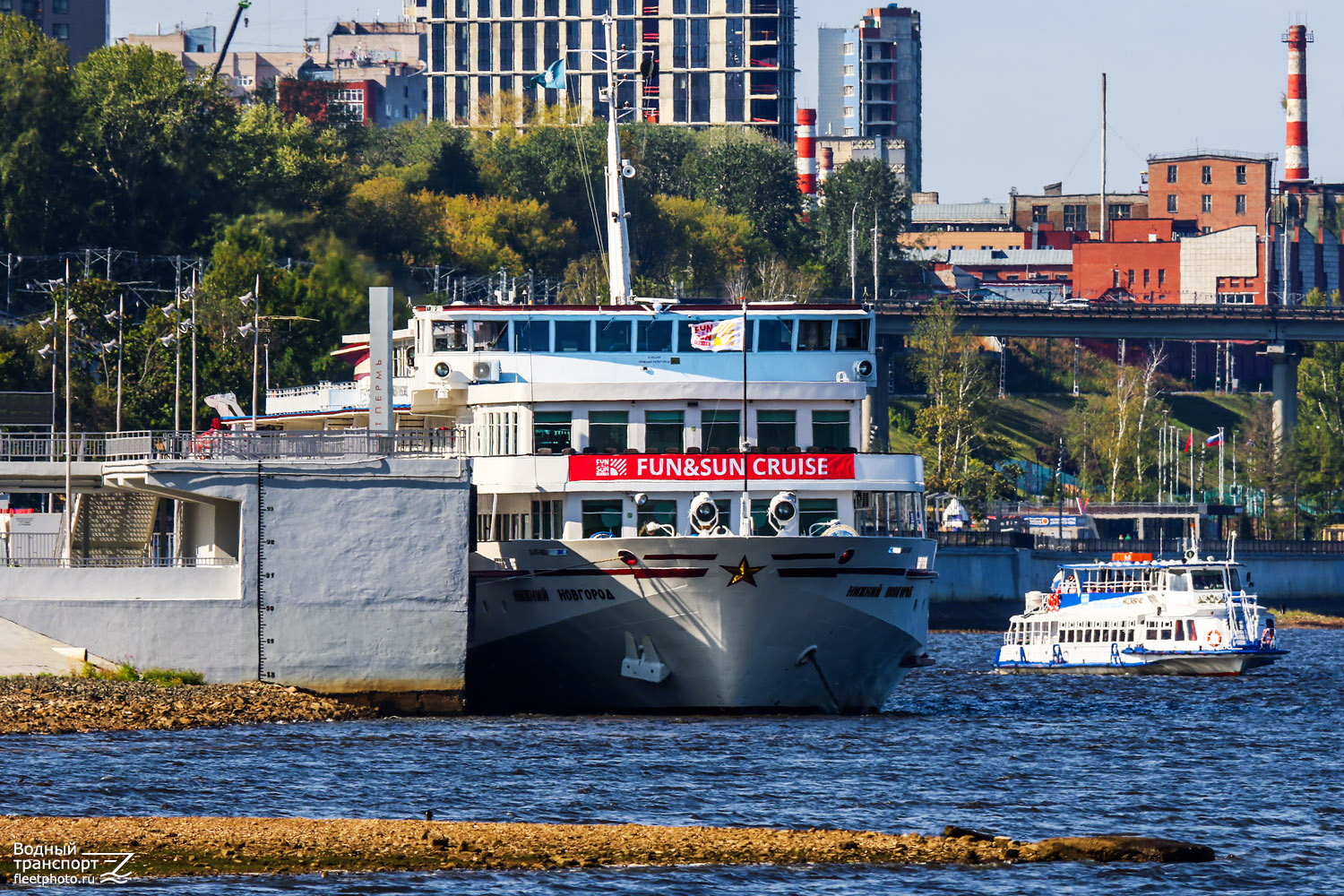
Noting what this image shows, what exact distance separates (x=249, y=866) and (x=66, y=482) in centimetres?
2904

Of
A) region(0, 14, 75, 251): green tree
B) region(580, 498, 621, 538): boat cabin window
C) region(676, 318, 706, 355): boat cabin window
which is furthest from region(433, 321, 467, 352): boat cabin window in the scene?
region(0, 14, 75, 251): green tree

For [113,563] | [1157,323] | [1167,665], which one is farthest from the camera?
[1157,323]

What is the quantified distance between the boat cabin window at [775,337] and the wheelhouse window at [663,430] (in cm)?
313

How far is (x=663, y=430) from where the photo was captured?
55.3 m

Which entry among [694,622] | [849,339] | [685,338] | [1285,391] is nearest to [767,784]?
[694,622]

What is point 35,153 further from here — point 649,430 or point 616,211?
point 649,430

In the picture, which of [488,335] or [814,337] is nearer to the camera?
[814,337]

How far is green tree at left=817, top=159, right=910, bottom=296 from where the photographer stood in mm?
193500

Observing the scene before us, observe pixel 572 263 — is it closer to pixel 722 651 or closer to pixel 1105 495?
pixel 1105 495

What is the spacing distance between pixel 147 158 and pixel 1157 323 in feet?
249

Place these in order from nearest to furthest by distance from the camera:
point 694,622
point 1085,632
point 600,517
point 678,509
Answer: point 694,622
point 678,509
point 600,517
point 1085,632

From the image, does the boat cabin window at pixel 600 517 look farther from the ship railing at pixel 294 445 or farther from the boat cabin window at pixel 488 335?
the boat cabin window at pixel 488 335

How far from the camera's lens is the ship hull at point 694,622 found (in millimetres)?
51188

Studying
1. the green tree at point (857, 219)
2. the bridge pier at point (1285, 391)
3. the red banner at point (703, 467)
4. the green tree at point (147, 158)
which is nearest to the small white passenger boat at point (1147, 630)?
the red banner at point (703, 467)
